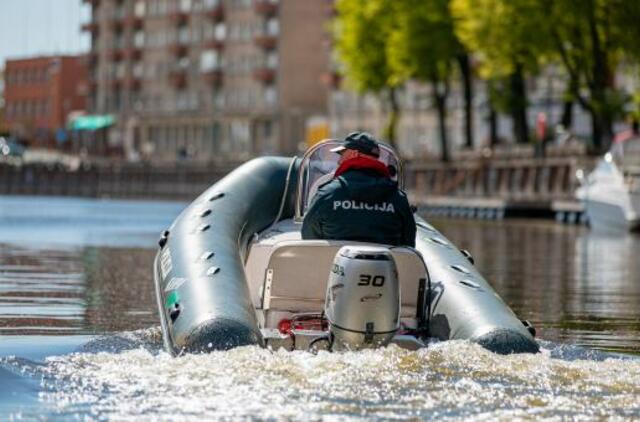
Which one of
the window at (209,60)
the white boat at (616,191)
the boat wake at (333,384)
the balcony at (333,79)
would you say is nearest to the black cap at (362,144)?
the boat wake at (333,384)

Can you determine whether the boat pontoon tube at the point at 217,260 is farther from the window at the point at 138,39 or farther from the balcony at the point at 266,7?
the window at the point at 138,39

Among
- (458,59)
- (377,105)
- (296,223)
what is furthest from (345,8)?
(296,223)

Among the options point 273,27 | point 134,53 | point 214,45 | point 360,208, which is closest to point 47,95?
point 134,53

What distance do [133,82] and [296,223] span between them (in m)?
141

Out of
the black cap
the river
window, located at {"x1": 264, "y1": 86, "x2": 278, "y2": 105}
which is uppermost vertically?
the black cap

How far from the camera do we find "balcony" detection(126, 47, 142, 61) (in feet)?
515

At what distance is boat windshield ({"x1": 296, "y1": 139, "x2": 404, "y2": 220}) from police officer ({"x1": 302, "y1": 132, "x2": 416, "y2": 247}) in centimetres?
208

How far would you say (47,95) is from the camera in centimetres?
18462

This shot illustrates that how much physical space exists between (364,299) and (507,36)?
48.8 m

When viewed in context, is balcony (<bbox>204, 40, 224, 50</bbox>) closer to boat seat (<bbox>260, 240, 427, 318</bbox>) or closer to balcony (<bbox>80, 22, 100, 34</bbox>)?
balcony (<bbox>80, 22, 100, 34</bbox>)

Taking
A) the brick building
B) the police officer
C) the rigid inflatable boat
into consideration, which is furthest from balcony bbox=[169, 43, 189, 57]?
the police officer

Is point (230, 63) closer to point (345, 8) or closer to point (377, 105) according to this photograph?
point (377, 105)

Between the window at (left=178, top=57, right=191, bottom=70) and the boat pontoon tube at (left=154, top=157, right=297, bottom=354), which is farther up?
the boat pontoon tube at (left=154, top=157, right=297, bottom=354)

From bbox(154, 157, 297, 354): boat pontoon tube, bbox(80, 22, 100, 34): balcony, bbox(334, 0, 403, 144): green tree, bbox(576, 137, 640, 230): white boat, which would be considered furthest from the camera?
bbox(80, 22, 100, 34): balcony
